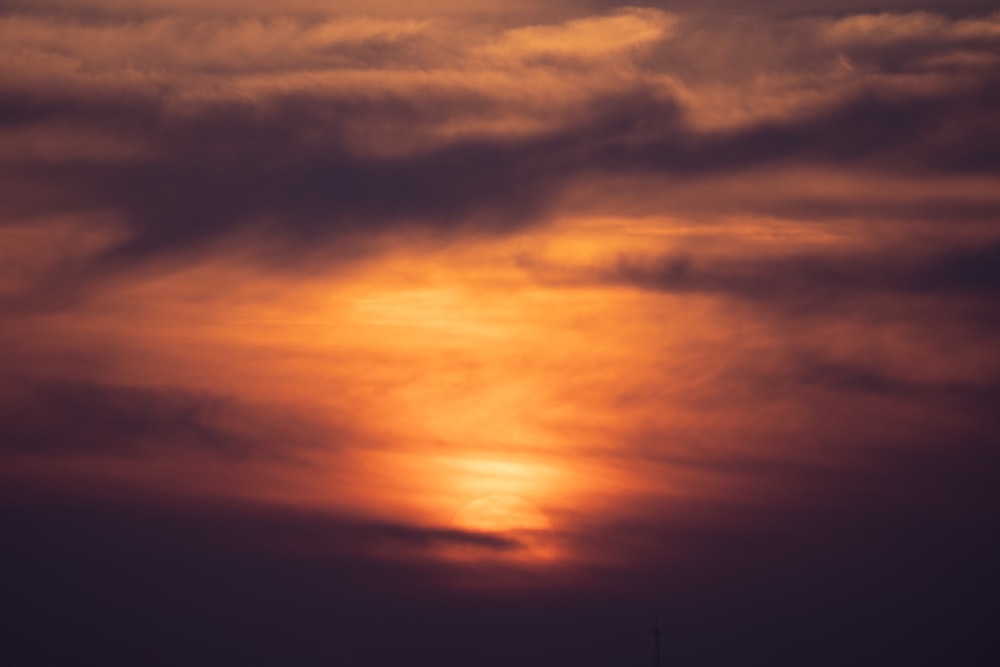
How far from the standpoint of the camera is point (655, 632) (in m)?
104
